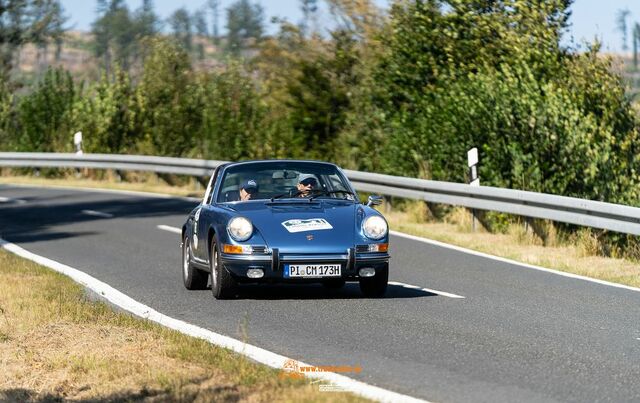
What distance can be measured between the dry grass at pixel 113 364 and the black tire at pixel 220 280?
4.35 feet

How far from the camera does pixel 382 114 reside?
26344 millimetres

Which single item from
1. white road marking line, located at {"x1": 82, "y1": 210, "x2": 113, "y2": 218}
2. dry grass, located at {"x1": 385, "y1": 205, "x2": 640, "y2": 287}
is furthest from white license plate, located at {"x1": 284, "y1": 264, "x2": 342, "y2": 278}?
white road marking line, located at {"x1": 82, "y1": 210, "x2": 113, "y2": 218}

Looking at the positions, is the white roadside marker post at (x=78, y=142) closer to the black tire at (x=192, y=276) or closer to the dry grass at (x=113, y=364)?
the black tire at (x=192, y=276)

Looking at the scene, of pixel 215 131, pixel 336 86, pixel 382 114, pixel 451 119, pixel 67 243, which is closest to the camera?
pixel 67 243

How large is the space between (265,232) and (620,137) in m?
10.0

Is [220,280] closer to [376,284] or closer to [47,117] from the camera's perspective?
[376,284]

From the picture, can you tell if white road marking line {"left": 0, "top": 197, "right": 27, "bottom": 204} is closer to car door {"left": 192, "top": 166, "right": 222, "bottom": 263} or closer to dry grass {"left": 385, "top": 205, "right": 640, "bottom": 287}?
dry grass {"left": 385, "top": 205, "right": 640, "bottom": 287}

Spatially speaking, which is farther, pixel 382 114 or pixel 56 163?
pixel 56 163

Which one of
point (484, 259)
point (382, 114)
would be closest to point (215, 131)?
point (382, 114)

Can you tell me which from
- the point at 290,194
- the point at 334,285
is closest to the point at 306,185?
the point at 290,194

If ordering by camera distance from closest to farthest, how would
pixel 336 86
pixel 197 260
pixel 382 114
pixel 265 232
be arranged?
1. pixel 265 232
2. pixel 197 260
3. pixel 382 114
4. pixel 336 86

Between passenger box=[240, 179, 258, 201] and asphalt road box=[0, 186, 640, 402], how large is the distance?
0.96m

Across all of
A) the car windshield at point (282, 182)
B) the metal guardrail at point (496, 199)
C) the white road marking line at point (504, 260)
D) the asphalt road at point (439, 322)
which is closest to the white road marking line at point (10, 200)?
the metal guardrail at point (496, 199)

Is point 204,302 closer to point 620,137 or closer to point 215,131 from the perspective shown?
point 620,137
